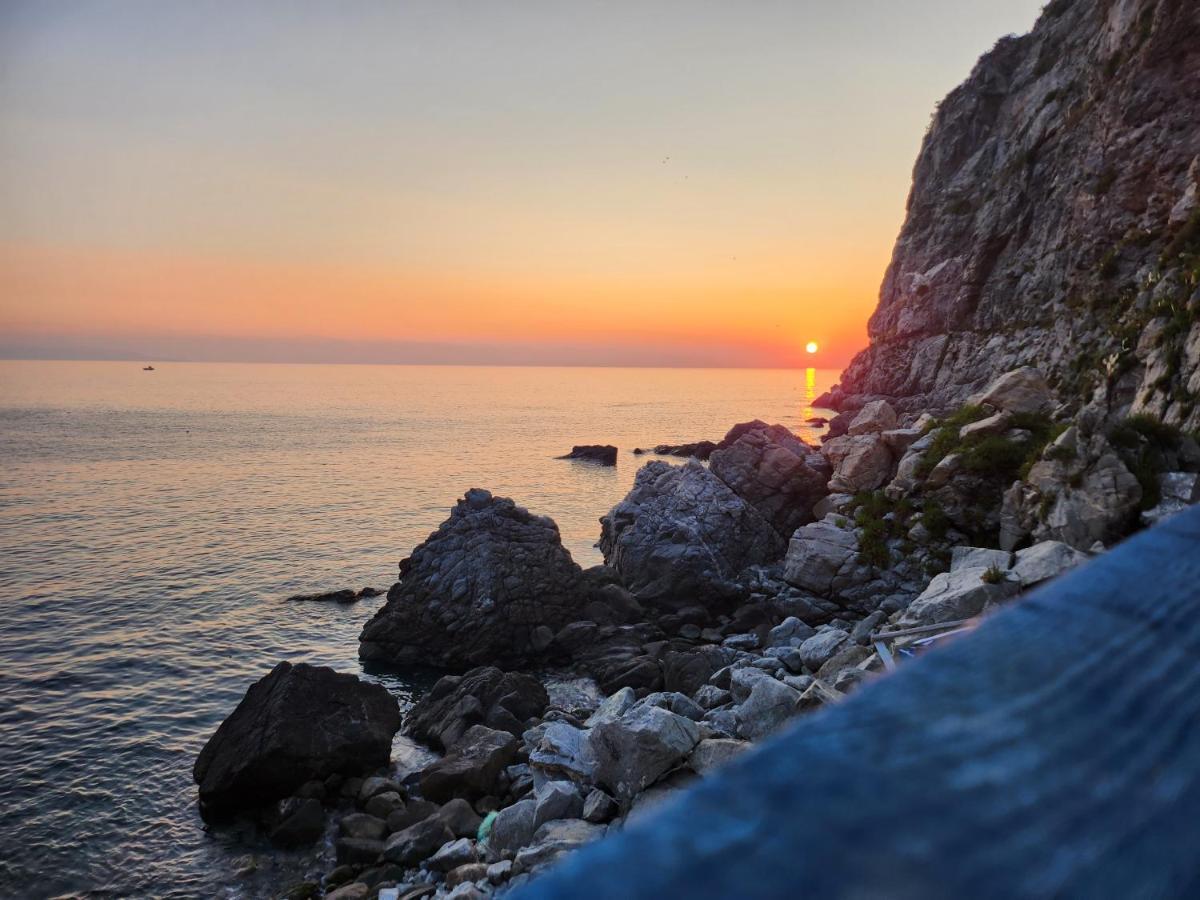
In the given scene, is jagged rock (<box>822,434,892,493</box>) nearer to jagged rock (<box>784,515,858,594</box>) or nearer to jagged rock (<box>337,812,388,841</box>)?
jagged rock (<box>784,515,858,594</box>)

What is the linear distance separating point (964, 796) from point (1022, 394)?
90.4 ft

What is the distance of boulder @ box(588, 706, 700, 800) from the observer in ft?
A: 34.1

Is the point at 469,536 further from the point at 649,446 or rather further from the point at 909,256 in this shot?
the point at 909,256

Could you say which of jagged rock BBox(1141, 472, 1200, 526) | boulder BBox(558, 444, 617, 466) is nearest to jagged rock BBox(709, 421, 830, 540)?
jagged rock BBox(1141, 472, 1200, 526)

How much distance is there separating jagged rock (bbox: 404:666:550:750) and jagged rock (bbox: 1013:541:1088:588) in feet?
37.6

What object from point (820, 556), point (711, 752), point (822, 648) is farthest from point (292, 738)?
point (820, 556)

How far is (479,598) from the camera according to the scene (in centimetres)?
2469

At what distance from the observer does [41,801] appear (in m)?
16.2

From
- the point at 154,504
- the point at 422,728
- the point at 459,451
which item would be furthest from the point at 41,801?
the point at 459,451

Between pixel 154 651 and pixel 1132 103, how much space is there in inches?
2192

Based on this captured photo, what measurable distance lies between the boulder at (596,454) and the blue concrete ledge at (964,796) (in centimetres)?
7270

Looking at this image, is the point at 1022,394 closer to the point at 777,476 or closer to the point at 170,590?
the point at 777,476

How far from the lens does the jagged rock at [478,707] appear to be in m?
18.0

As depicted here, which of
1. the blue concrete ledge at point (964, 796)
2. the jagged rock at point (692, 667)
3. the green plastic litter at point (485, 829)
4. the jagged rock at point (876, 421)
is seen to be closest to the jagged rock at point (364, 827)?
the green plastic litter at point (485, 829)
